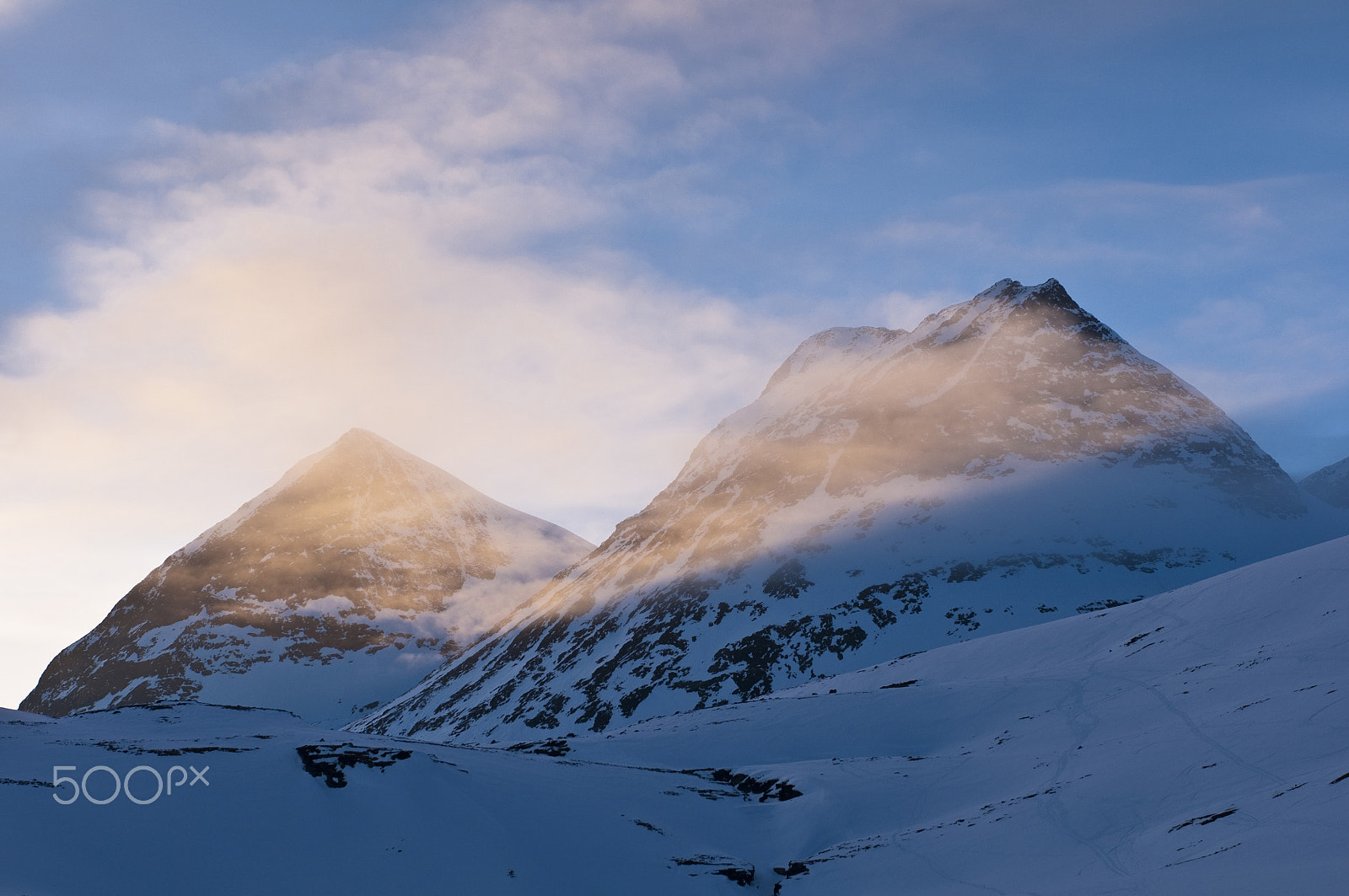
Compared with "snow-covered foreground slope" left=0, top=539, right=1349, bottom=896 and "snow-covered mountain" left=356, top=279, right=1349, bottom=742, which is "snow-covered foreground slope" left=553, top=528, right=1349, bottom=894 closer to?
"snow-covered foreground slope" left=0, top=539, right=1349, bottom=896

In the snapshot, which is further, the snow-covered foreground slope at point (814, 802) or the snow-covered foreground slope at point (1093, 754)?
the snow-covered foreground slope at point (814, 802)

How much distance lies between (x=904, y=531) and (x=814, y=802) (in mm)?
84651

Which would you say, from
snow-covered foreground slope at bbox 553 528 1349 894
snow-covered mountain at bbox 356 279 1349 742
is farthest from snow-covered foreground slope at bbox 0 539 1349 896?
snow-covered mountain at bbox 356 279 1349 742

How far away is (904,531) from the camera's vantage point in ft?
376

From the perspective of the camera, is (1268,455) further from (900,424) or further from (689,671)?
(689,671)

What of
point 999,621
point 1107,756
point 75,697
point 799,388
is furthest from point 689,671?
point 75,697

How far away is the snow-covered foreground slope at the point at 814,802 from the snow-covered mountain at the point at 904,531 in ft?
179

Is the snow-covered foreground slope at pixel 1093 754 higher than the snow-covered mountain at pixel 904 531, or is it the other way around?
the snow-covered mountain at pixel 904 531

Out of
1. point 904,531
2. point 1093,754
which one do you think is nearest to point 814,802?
point 1093,754

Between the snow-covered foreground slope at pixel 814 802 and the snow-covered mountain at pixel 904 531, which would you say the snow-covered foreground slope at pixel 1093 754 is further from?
the snow-covered mountain at pixel 904 531

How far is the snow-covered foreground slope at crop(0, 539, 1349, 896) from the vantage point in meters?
20.0

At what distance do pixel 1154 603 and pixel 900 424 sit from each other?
8724cm

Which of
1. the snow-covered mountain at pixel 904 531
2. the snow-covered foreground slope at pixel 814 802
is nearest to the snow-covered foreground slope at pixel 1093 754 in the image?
the snow-covered foreground slope at pixel 814 802

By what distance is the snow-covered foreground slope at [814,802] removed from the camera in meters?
20.0
